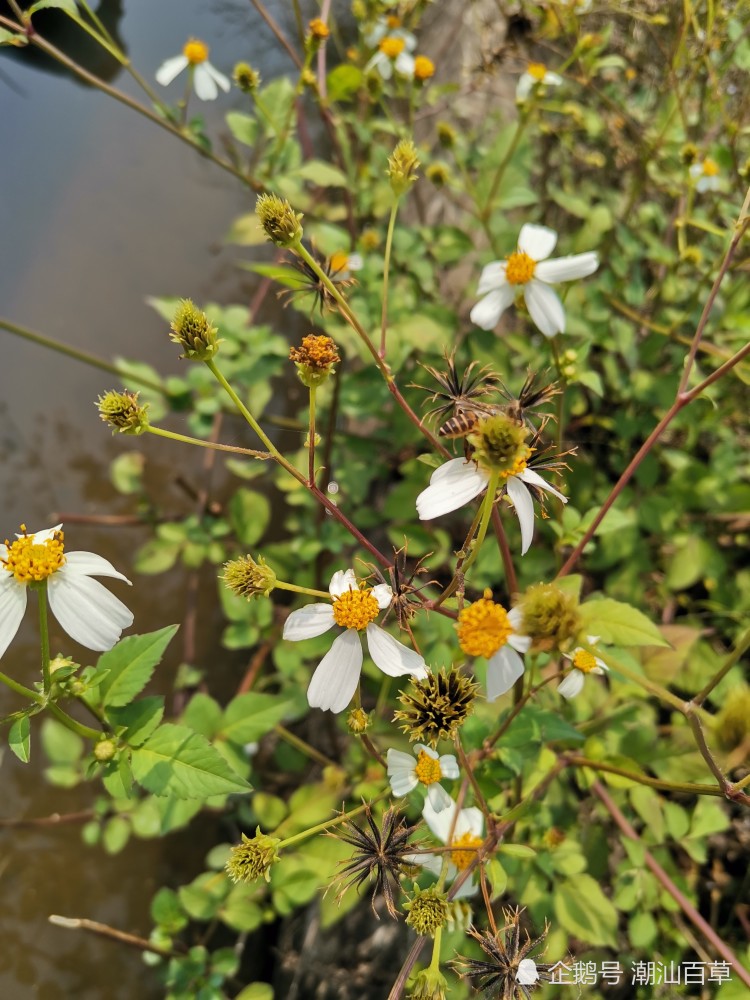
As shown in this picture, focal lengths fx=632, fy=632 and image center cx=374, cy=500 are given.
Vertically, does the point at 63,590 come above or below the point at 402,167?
below

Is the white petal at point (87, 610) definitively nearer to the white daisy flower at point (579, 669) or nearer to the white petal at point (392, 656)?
the white petal at point (392, 656)

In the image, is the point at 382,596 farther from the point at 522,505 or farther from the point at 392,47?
the point at 392,47

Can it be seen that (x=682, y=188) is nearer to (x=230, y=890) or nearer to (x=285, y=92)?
(x=285, y=92)

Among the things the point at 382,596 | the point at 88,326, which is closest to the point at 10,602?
the point at 382,596

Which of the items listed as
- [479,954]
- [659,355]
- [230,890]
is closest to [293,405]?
[659,355]

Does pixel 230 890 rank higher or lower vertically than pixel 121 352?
lower
